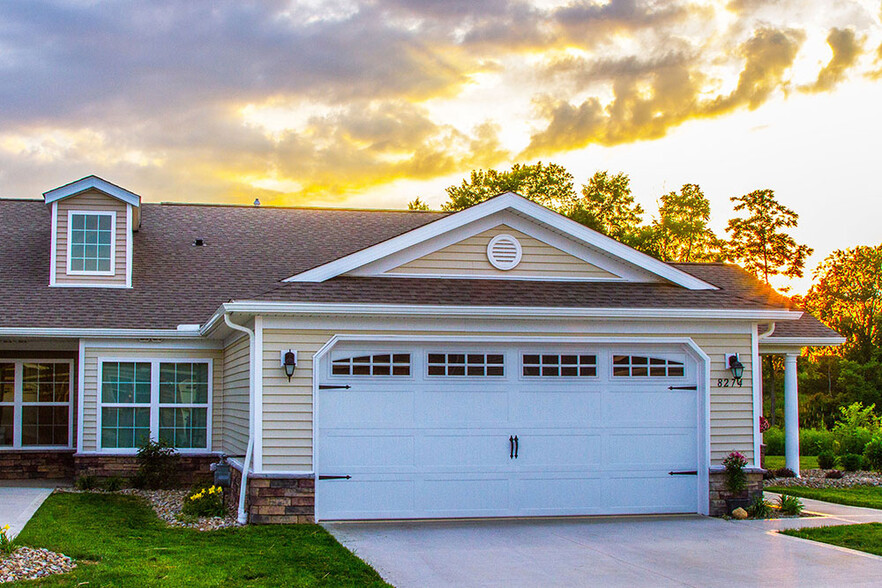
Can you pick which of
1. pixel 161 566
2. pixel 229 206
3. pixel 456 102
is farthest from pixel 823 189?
pixel 161 566

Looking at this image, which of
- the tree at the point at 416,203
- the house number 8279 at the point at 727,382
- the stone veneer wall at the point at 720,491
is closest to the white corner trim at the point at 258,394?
the stone veneer wall at the point at 720,491

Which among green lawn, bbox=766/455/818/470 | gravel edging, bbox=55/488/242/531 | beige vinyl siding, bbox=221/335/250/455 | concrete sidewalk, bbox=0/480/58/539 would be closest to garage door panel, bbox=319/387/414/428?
beige vinyl siding, bbox=221/335/250/455

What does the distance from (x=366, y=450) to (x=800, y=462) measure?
537 inches

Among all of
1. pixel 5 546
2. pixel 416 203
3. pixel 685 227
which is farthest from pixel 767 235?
pixel 5 546

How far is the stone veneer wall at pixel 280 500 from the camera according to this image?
11.0 meters

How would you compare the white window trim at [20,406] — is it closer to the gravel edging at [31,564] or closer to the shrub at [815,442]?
the gravel edging at [31,564]

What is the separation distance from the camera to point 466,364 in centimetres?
1191

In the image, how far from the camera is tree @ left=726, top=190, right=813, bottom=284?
130 ft

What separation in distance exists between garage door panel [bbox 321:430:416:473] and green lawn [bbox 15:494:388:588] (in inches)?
38.8

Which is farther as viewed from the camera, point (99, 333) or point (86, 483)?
point (99, 333)

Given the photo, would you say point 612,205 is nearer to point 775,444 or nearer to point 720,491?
point 775,444

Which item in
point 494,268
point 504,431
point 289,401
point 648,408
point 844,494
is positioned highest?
point 494,268

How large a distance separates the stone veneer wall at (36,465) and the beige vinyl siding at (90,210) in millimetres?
3004

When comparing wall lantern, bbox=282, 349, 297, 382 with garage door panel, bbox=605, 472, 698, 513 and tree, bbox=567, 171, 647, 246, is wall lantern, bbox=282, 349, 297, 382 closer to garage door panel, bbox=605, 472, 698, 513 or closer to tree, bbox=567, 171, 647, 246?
garage door panel, bbox=605, 472, 698, 513
